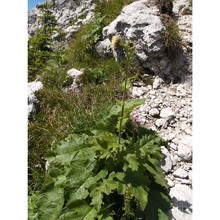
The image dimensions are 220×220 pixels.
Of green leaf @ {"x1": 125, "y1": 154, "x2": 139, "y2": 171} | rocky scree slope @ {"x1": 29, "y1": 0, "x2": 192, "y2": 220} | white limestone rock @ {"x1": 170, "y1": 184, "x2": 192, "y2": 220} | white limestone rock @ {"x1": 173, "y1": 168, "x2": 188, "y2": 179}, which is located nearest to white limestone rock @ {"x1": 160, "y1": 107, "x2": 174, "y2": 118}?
rocky scree slope @ {"x1": 29, "y1": 0, "x2": 192, "y2": 220}

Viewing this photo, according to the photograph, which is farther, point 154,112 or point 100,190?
point 154,112

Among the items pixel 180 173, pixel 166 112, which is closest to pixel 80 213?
pixel 180 173

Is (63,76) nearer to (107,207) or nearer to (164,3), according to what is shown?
(164,3)

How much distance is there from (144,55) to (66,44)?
7.28 feet

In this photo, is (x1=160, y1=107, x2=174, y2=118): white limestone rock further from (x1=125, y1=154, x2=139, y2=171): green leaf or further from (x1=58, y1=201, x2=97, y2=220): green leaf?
(x1=58, y1=201, x2=97, y2=220): green leaf

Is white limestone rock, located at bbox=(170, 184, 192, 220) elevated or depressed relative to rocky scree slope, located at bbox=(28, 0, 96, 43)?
depressed

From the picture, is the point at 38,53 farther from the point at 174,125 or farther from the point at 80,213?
the point at 80,213

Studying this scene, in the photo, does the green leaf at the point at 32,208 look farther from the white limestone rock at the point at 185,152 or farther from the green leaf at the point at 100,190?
the white limestone rock at the point at 185,152

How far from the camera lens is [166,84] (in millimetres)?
4121

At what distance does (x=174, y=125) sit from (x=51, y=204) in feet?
5.67

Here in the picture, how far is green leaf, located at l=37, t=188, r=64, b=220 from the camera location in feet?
7.84

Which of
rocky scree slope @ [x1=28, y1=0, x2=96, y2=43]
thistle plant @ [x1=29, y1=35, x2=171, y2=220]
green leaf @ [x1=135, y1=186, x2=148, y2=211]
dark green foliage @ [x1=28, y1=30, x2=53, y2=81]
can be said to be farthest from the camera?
rocky scree slope @ [x1=28, y1=0, x2=96, y2=43]

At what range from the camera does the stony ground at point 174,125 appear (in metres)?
2.67

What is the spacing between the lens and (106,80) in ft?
13.8
